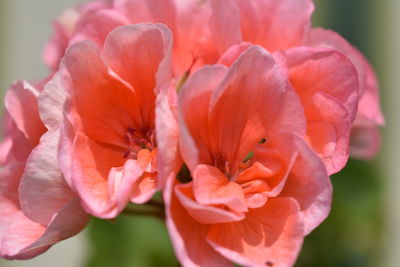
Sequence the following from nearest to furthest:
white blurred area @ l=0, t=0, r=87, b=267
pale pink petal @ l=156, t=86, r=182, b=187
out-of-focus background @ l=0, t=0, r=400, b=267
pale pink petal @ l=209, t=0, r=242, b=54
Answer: pale pink petal @ l=156, t=86, r=182, b=187, pale pink petal @ l=209, t=0, r=242, b=54, out-of-focus background @ l=0, t=0, r=400, b=267, white blurred area @ l=0, t=0, r=87, b=267

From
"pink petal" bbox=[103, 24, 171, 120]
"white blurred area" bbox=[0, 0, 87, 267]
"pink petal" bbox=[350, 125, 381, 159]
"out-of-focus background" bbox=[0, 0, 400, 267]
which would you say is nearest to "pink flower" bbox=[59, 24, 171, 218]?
"pink petal" bbox=[103, 24, 171, 120]

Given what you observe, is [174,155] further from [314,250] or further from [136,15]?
[314,250]

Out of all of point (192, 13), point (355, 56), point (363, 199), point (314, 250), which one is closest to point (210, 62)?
point (192, 13)

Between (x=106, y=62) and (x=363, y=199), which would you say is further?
(x=363, y=199)

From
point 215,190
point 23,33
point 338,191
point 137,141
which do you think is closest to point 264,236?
point 215,190

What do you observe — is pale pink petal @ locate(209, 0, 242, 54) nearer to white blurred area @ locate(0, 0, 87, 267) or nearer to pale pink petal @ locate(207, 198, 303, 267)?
pale pink petal @ locate(207, 198, 303, 267)

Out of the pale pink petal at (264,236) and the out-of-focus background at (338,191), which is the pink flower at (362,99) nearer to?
the pale pink petal at (264,236)

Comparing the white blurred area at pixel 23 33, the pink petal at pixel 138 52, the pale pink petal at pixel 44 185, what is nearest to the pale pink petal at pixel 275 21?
the pink petal at pixel 138 52
